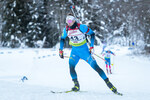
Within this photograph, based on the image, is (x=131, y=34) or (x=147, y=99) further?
(x=131, y=34)

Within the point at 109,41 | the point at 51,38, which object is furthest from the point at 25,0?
the point at 109,41

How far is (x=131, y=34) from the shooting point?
149ft

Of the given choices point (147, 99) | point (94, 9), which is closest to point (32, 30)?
point (94, 9)

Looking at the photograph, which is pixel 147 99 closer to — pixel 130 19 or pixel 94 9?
pixel 94 9

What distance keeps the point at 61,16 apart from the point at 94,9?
21.6 ft

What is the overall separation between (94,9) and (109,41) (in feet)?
53.3

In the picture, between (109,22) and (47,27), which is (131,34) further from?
(47,27)

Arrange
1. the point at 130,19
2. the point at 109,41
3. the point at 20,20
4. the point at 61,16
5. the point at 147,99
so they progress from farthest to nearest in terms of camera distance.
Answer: the point at 109,41 → the point at 130,19 → the point at 61,16 → the point at 20,20 → the point at 147,99

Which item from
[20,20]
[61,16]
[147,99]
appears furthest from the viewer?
[61,16]

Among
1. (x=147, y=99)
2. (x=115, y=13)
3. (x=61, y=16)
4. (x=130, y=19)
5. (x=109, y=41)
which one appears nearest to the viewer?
(x=147, y=99)

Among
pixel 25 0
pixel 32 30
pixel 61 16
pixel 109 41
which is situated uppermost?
pixel 25 0

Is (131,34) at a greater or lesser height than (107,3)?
lesser

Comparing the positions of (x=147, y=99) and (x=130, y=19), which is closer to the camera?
(x=147, y=99)

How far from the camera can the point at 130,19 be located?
4188cm
